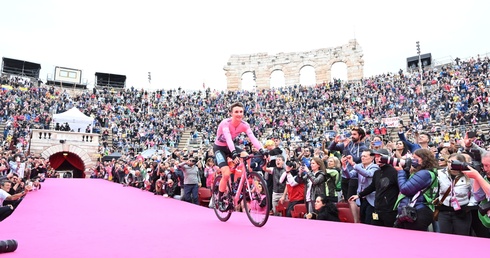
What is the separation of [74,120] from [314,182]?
27.7 metres

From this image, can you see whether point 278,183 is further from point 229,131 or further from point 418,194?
point 418,194

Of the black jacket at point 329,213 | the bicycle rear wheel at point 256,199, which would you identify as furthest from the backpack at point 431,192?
the bicycle rear wheel at point 256,199

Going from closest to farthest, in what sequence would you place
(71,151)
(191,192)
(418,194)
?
(418,194), (191,192), (71,151)

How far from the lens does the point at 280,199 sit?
7.89 m

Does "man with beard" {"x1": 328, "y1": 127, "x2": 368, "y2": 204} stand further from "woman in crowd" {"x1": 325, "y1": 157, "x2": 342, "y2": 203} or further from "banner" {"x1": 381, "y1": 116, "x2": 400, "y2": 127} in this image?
"banner" {"x1": 381, "y1": 116, "x2": 400, "y2": 127}

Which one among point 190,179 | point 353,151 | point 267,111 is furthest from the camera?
point 267,111

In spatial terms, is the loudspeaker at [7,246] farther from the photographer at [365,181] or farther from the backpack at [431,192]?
the backpack at [431,192]

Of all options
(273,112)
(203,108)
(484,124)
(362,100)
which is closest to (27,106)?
(203,108)

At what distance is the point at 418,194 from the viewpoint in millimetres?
5020

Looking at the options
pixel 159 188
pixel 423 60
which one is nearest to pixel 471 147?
pixel 159 188

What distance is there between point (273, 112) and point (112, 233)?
3007 cm

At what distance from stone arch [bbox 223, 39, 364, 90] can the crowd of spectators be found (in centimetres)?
592

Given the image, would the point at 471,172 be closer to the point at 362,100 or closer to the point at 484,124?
the point at 484,124

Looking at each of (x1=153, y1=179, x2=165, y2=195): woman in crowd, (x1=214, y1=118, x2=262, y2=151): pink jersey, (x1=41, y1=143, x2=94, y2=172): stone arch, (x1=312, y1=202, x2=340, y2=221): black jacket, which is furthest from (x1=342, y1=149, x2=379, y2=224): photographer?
(x1=41, y1=143, x2=94, y2=172): stone arch
